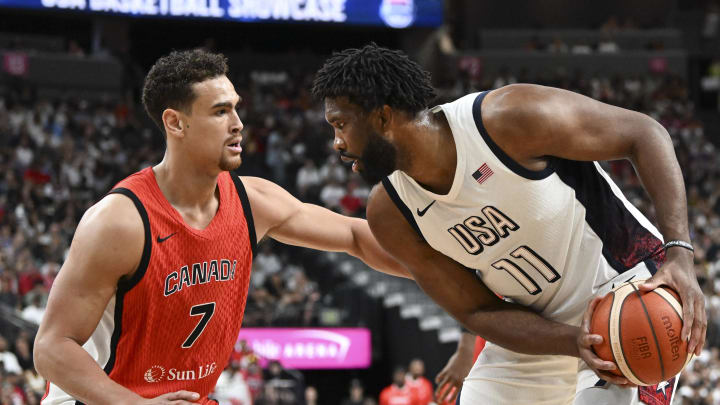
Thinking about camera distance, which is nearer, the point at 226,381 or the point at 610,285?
the point at 610,285

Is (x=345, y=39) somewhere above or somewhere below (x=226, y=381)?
above

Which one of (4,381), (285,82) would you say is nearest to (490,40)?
(285,82)

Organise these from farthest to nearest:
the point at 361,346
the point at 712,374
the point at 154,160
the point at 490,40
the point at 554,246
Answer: the point at 490,40, the point at 154,160, the point at 361,346, the point at 712,374, the point at 554,246

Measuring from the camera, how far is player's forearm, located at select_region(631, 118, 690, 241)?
3.00 meters

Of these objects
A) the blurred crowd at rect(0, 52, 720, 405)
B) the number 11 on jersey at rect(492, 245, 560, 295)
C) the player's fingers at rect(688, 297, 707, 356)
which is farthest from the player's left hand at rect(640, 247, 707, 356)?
the blurred crowd at rect(0, 52, 720, 405)

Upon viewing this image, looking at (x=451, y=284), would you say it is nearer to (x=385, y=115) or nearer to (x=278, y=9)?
(x=385, y=115)

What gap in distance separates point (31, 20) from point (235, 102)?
67.9 feet

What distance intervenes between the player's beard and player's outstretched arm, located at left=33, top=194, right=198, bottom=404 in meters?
0.83

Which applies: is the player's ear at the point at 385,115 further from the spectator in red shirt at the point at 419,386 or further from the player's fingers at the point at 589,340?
the spectator in red shirt at the point at 419,386

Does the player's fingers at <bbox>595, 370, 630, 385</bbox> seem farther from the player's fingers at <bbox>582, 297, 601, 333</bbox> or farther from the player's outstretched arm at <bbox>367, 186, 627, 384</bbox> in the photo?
the player's outstretched arm at <bbox>367, 186, 627, 384</bbox>

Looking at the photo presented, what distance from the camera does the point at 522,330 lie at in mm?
3469

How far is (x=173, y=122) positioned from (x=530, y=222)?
139cm

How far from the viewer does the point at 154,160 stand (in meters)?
16.9

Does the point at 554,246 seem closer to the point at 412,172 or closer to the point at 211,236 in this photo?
the point at 412,172
